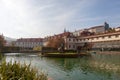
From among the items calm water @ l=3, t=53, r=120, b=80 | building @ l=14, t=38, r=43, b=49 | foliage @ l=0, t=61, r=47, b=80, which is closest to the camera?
foliage @ l=0, t=61, r=47, b=80

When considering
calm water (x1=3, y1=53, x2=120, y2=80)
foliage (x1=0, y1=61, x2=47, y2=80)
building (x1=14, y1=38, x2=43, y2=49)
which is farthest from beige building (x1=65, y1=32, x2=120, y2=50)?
foliage (x1=0, y1=61, x2=47, y2=80)

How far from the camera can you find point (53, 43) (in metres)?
96.4

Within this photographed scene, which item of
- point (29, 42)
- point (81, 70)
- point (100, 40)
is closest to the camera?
point (81, 70)

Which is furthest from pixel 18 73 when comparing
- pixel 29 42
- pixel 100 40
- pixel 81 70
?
pixel 29 42

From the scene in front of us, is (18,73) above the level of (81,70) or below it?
above

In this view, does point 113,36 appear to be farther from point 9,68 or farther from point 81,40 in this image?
point 9,68

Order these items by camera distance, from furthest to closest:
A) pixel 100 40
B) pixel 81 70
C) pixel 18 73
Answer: pixel 100 40 < pixel 81 70 < pixel 18 73

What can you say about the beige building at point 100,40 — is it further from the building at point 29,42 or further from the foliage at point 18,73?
the foliage at point 18,73

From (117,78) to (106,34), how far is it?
78.3 meters

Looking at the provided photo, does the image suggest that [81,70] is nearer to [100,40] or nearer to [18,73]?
[18,73]

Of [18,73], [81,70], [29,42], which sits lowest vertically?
[81,70]

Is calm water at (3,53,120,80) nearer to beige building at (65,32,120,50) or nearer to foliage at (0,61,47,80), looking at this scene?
foliage at (0,61,47,80)

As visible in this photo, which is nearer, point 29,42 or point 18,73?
point 18,73

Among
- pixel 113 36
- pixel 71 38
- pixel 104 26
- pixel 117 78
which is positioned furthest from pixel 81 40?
pixel 117 78
